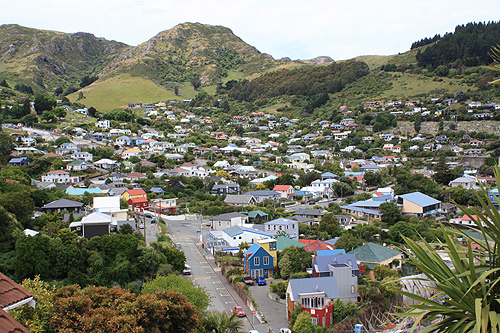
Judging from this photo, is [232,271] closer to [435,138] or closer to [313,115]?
[435,138]

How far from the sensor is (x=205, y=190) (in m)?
47.6

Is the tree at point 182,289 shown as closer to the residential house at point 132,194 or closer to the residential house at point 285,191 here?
the residential house at point 132,194

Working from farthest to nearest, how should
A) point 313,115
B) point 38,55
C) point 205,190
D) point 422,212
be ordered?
point 38,55
point 313,115
point 205,190
point 422,212

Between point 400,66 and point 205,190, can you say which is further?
point 400,66

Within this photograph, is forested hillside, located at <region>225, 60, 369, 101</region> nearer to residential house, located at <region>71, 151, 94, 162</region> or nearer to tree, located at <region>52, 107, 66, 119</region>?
tree, located at <region>52, 107, 66, 119</region>

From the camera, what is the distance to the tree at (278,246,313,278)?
23.1 meters

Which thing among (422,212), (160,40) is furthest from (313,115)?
(160,40)

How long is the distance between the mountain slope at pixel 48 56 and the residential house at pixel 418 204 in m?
109

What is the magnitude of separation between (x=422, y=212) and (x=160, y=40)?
151 meters

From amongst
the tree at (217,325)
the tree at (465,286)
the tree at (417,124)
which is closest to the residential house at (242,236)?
the tree at (217,325)

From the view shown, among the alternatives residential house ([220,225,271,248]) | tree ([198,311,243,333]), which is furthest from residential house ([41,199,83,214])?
tree ([198,311,243,333])

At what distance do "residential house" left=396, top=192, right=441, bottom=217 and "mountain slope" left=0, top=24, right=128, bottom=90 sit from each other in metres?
109

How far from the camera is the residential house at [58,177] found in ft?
140

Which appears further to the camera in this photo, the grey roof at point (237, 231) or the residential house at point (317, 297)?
the grey roof at point (237, 231)
